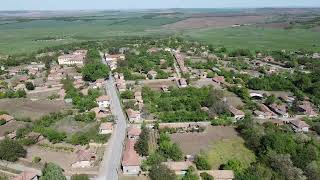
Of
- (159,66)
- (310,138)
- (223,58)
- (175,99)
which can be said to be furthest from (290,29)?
(310,138)

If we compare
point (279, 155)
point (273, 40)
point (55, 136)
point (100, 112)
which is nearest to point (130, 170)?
point (55, 136)

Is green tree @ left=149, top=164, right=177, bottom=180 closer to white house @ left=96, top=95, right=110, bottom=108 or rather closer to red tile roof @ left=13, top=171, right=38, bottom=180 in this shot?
red tile roof @ left=13, top=171, right=38, bottom=180

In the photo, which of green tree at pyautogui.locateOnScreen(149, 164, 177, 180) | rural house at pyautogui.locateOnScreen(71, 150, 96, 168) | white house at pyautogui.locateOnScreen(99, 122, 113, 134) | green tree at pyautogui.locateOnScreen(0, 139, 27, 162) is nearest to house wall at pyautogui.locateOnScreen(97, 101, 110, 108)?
white house at pyautogui.locateOnScreen(99, 122, 113, 134)

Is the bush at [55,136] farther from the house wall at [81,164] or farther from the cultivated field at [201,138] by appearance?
the cultivated field at [201,138]

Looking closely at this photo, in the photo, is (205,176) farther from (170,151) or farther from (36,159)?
(36,159)

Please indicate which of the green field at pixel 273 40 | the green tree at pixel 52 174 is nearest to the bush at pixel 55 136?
the green tree at pixel 52 174

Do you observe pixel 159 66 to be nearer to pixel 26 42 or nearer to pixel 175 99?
pixel 175 99

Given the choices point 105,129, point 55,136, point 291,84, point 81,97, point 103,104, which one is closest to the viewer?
point 55,136
